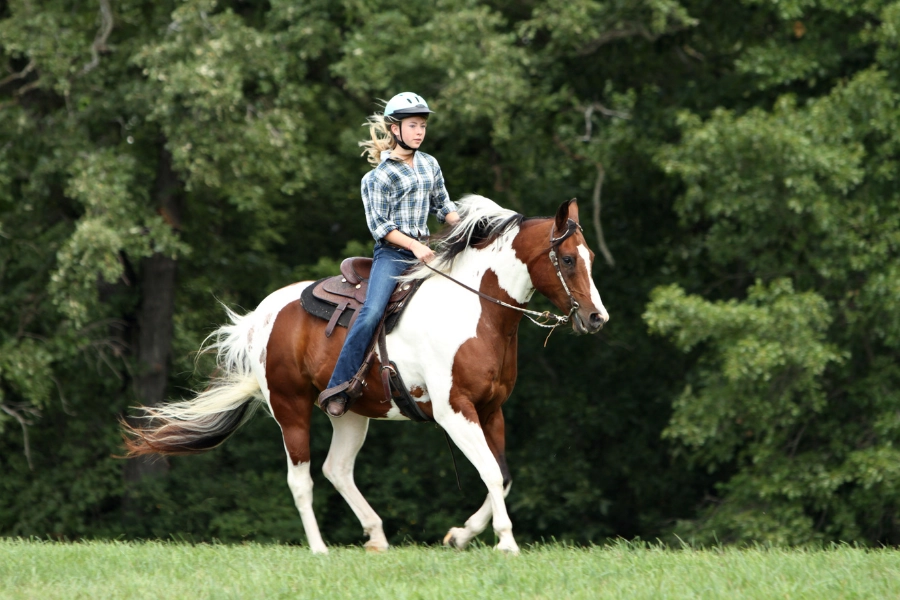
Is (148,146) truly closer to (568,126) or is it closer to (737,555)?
(568,126)

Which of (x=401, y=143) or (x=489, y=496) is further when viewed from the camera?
(x=401, y=143)

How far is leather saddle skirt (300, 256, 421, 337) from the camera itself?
24.2 ft

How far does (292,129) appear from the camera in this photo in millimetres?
13633

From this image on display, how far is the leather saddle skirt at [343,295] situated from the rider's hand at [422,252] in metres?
0.24

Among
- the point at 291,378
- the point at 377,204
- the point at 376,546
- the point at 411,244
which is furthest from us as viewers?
the point at 291,378

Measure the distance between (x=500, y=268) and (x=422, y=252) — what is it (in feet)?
1.62

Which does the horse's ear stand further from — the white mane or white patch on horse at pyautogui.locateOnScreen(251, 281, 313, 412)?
white patch on horse at pyautogui.locateOnScreen(251, 281, 313, 412)

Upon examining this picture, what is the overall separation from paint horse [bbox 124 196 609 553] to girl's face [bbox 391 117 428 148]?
1.85ft

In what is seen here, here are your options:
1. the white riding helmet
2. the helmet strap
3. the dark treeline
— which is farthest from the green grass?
the dark treeline

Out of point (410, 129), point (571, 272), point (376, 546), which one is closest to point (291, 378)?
point (376, 546)

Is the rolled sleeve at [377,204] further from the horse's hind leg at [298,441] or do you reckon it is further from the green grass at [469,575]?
the green grass at [469,575]

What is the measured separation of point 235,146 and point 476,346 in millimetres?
7257

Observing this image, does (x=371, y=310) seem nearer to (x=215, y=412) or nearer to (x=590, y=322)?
(x=590, y=322)

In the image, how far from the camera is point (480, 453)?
666 cm
